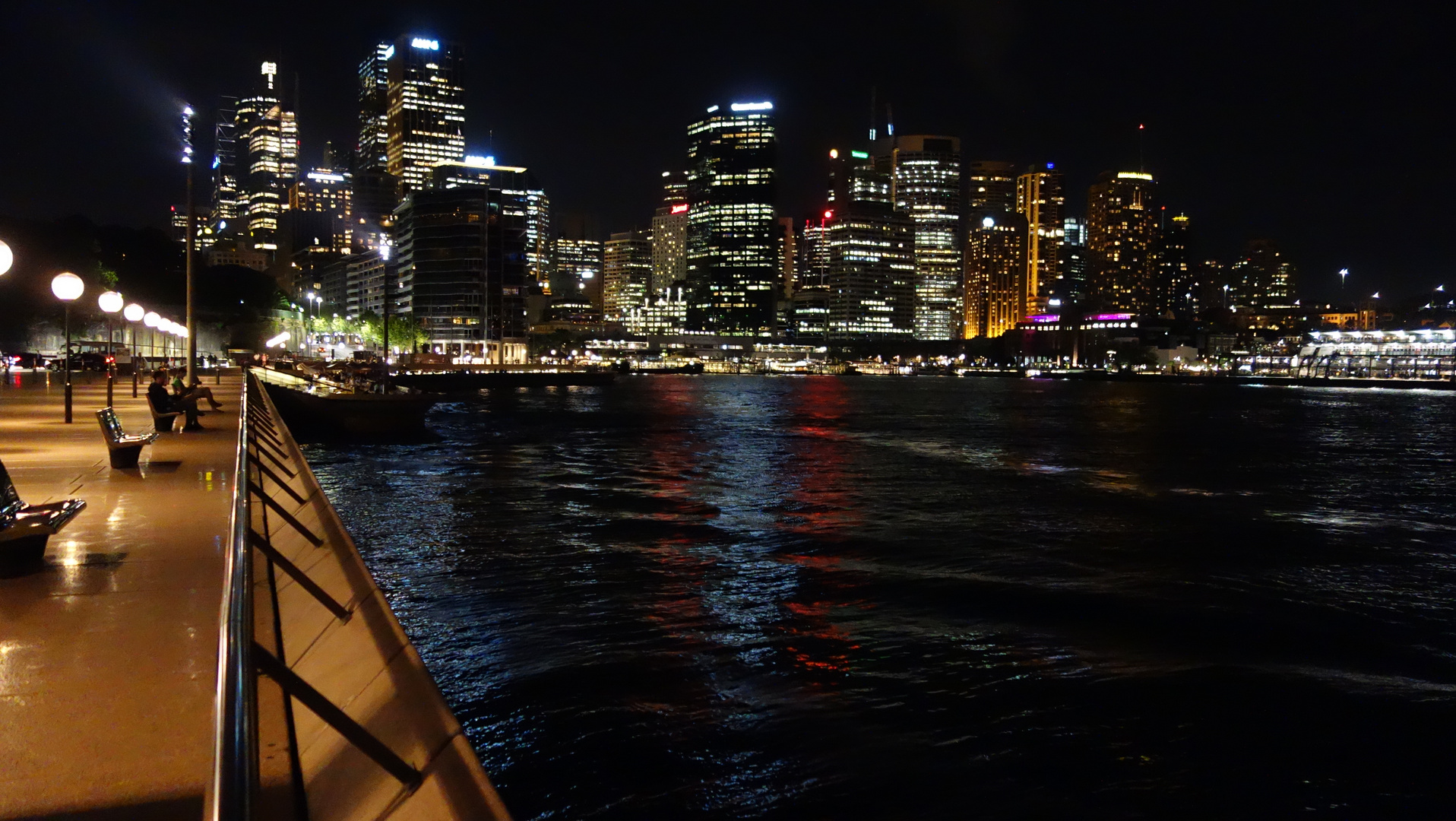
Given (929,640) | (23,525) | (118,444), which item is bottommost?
(929,640)

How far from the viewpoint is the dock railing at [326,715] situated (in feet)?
9.68

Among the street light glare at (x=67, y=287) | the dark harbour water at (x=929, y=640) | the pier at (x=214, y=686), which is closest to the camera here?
the pier at (x=214, y=686)

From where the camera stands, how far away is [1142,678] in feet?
38.2

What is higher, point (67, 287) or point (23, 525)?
point (67, 287)

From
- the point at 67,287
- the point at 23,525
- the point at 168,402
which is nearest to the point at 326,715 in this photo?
the point at 23,525

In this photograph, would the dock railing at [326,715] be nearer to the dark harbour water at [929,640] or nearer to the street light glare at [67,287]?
the dark harbour water at [929,640]

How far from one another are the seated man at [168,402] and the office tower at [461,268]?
175601 millimetres

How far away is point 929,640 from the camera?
13.1m

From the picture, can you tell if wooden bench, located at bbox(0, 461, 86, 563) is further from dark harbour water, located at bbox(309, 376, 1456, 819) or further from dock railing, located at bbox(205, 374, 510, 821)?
dark harbour water, located at bbox(309, 376, 1456, 819)

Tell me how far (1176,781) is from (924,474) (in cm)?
2658

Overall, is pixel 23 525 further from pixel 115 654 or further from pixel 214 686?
pixel 214 686

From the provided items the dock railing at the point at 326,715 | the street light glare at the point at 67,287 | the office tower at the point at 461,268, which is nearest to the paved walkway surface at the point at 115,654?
the dock railing at the point at 326,715

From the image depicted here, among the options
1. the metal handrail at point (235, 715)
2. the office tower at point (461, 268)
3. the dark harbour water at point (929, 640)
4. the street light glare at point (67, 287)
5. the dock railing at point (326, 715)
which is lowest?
the dark harbour water at point (929, 640)

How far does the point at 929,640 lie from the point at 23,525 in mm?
9970
